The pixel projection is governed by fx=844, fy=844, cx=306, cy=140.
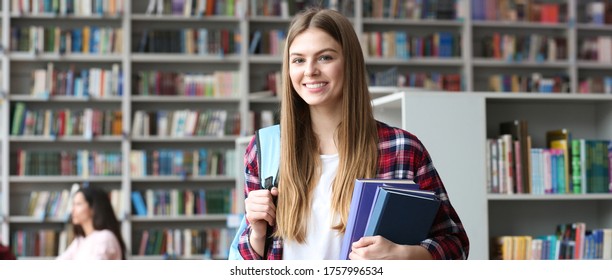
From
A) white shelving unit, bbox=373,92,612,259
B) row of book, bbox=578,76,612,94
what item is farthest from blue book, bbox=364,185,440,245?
row of book, bbox=578,76,612,94

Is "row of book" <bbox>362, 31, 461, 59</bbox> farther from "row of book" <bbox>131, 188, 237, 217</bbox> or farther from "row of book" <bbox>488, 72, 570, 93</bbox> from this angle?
"row of book" <bbox>131, 188, 237, 217</bbox>

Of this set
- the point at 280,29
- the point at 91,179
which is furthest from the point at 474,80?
the point at 91,179

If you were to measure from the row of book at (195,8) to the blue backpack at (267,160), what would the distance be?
531 centimetres

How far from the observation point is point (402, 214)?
1.44 m

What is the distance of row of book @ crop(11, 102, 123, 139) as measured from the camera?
662cm

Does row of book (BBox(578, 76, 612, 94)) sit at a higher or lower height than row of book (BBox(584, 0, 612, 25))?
lower

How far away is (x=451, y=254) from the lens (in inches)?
59.3

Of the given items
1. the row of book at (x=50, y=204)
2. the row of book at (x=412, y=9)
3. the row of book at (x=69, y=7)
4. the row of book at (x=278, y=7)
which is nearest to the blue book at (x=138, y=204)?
the row of book at (x=50, y=204)

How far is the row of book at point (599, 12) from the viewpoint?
721cm

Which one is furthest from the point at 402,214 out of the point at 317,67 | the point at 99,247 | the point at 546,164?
the point at 99,247

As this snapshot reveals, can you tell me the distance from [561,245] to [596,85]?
4167 mm

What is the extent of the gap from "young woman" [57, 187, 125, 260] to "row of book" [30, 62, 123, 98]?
169 centimetres

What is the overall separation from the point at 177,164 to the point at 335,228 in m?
5.39

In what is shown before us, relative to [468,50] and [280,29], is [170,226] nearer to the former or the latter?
[280,29]
